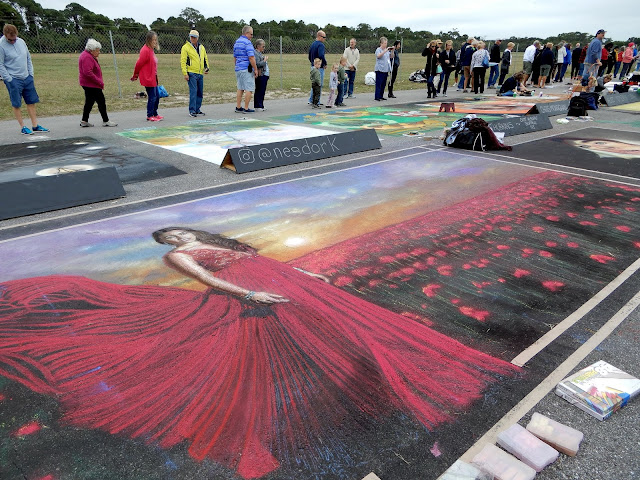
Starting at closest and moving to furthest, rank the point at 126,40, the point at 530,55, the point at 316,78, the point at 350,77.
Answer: the point at 316,78 → the point at 350,77 → the point at 126,40 → the point at 530,55

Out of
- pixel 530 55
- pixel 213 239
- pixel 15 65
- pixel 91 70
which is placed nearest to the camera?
pixel 213 239

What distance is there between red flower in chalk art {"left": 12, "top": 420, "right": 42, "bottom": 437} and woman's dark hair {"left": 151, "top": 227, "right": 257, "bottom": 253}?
2.16 m

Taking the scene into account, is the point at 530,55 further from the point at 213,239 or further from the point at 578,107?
the point at 213,239

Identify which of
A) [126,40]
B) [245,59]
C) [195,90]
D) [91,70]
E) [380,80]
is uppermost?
[126,40]

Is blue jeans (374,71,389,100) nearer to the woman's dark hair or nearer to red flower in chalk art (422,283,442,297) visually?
the woman's dark hair

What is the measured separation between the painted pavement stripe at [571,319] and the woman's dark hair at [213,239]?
237 cm

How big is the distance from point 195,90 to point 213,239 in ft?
24.3

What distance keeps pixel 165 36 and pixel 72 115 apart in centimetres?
1065

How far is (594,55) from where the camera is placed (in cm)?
1438

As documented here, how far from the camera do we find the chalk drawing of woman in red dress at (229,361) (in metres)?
2.19

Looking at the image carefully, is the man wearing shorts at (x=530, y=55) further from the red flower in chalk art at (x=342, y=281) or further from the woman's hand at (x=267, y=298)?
the woman's hand at (x=267, y=298)

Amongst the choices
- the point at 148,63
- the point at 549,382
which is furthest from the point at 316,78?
the point at 549,382

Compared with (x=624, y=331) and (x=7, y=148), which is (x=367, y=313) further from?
(x=7, y=148)

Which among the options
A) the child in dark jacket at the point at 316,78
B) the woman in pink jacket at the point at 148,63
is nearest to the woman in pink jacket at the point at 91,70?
the woman in pink jacket at the point at 148,63
